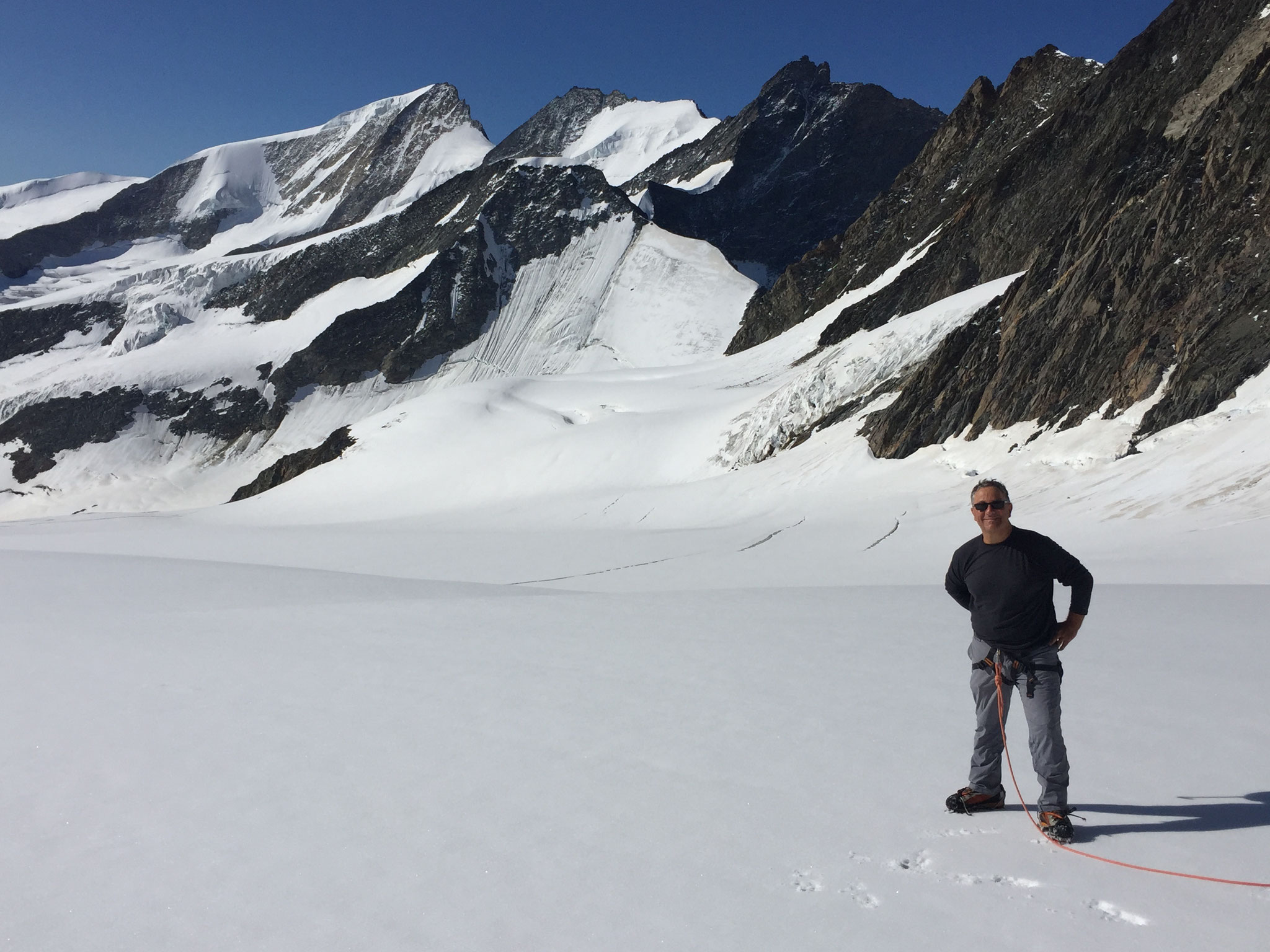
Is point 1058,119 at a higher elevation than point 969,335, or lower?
higher

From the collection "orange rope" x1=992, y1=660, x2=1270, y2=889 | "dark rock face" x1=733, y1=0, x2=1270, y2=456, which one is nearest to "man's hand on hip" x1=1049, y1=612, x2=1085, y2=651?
"orange rope" x1=992, y1=660, x2=1270, y2=889

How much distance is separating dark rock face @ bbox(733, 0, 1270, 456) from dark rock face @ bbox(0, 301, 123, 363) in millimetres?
85768

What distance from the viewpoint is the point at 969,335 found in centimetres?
2028

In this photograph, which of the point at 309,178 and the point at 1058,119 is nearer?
the point at 1058,119

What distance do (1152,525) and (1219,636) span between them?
585 cm

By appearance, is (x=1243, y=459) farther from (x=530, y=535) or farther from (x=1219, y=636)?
(x=530, y=535)

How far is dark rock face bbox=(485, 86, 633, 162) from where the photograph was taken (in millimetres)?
133000

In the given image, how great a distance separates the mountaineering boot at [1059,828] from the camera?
11.0ft

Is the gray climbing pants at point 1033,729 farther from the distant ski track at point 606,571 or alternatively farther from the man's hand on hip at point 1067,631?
the distant ski track at point 606,571

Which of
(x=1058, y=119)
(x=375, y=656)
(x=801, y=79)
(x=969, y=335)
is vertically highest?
(x=801, y=79)

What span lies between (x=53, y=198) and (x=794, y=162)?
121044mm

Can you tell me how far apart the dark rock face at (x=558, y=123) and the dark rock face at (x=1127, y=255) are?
359ft

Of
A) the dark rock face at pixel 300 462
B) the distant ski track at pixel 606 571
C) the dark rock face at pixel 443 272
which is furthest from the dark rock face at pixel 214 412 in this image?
the distant ski track at pixel 606 571

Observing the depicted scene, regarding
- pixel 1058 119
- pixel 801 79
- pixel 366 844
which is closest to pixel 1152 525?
pixel 366 844
